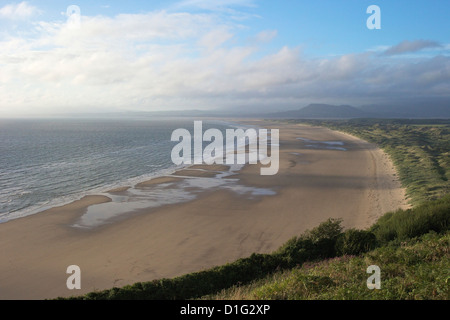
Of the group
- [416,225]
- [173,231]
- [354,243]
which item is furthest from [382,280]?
[173,231]

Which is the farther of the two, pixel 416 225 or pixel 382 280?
pixel 416 225

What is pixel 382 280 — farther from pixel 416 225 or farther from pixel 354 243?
pixel 416 225

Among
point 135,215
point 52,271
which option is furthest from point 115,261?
point 135,215

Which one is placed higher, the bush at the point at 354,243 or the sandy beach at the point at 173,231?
the bush at the point at 354,243

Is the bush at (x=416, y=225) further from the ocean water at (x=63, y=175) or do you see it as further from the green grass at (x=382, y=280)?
the ocean water at (x=63, y=175)

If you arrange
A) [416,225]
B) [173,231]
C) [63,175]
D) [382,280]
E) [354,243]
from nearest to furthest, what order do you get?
1. [382,280]
2. [354,243]
3. [416,225]
4. [173,231]
5. [63,175]

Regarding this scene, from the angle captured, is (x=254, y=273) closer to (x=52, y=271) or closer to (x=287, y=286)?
(x=287, y=286)

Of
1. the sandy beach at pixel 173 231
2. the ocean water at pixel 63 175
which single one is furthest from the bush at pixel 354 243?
the ocean water at pixel 63 175
